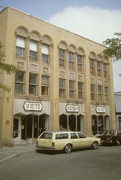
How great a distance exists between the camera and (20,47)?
68.8 ft

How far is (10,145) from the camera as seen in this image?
18.2 meters

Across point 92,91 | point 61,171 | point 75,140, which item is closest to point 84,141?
point 75,140

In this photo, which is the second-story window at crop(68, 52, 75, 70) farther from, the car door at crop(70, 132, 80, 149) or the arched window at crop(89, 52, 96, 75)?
the car door at crop(70, 132, 80, 149)

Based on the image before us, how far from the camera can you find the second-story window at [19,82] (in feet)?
66.2

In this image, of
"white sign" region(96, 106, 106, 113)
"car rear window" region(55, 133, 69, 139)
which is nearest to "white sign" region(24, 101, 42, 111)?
"car rear window" region(55, 133, 69, 139)

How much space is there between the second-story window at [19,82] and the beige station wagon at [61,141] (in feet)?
20.1

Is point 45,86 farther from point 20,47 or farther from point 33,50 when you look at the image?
point 20,47

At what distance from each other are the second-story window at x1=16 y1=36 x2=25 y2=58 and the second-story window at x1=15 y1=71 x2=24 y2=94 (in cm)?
177

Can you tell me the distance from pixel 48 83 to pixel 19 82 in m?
3.49

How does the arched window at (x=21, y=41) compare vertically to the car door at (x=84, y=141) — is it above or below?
above

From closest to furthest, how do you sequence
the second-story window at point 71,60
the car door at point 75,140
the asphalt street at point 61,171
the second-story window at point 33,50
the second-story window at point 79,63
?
the asphalt street at point 61,171
the car door at point 75,140
the second-story window at point 33,50
the second-story window at point 71,60
the second-story window at point 79,63

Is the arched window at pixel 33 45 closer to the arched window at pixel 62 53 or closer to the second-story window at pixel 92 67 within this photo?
the arched window at pixel 62 53

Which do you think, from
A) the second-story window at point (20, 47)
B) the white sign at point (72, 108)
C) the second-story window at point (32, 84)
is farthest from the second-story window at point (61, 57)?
the second-story window at point (20, 47)

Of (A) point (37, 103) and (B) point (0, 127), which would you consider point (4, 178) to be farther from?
(A) point (37, 103)
